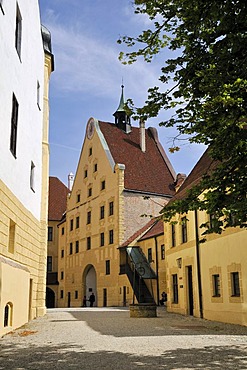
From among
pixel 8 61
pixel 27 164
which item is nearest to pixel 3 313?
pixel 27 164

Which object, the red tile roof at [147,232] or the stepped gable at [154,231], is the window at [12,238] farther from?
the red tile roof at [147,232]

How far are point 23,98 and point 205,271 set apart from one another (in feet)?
34.7

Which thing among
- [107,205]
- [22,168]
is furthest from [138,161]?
[22,168]

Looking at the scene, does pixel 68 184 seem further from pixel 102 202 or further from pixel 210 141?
pixel 210 141

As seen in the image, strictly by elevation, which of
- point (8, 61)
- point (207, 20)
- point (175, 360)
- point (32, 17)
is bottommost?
point (175, 360)

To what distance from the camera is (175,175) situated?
46.2 metres

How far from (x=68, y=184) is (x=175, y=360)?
175 ft

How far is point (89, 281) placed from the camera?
147ft

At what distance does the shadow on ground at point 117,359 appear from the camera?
24.7 ft

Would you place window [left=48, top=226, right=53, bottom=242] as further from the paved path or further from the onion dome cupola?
the paved path

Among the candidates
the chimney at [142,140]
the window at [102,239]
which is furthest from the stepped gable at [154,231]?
the chimney at [142,140]

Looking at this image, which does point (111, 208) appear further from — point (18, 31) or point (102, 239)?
point (18, 31)

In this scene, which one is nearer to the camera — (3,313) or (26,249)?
(3,313)

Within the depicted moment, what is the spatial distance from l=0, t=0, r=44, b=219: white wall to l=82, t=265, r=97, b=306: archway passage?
80.6 ft
